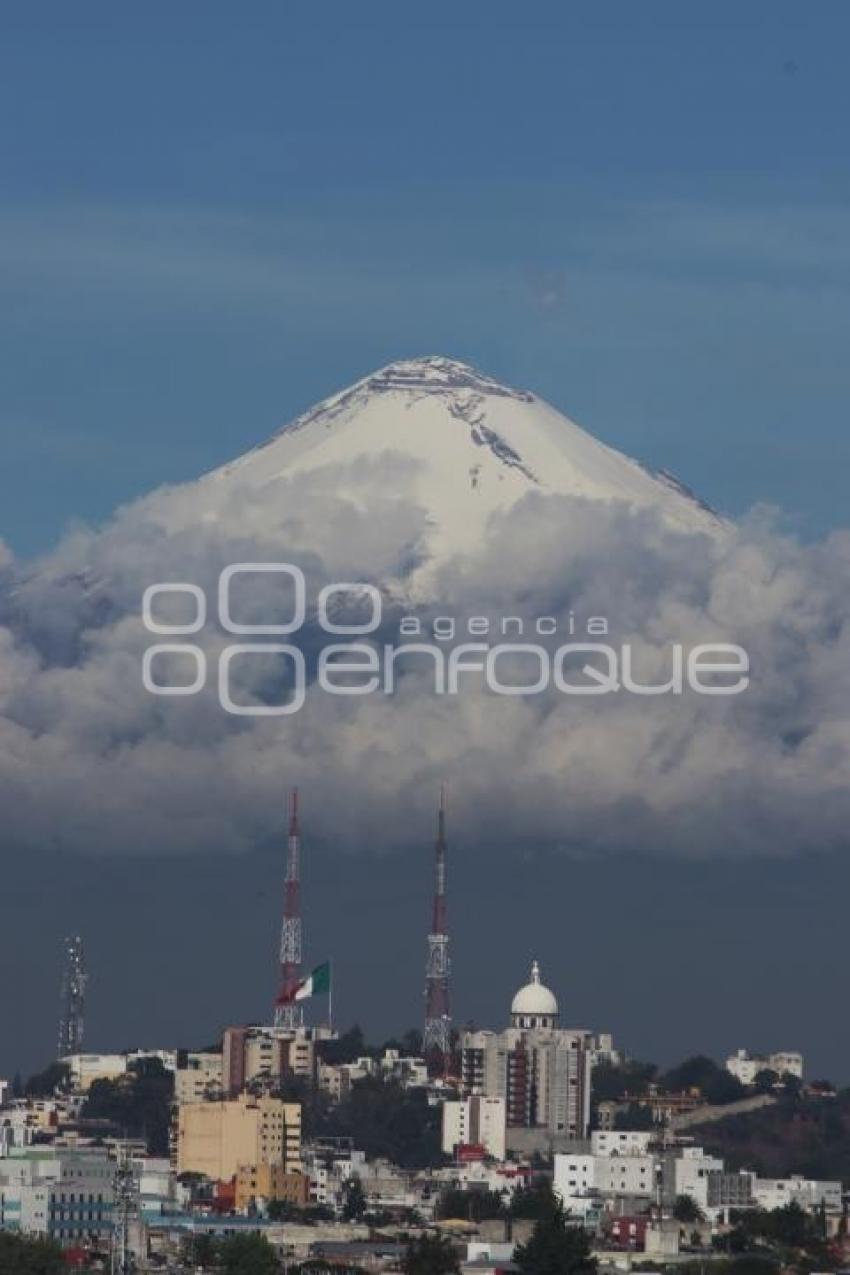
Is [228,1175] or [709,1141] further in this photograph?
[709,1141]

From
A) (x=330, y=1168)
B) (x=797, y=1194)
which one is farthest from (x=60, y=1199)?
(x=797, y=1194)

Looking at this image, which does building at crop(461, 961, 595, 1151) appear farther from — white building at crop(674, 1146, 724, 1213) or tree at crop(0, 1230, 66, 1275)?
tree at crop(0, 1230, 66, 1275)

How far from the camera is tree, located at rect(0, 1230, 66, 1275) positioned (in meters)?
74.1

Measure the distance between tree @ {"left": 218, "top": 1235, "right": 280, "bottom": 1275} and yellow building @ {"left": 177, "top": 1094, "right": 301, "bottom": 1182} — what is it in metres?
33.3

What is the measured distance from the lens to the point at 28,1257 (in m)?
75.3

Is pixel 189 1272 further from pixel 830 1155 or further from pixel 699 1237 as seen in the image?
pixel 830 1155

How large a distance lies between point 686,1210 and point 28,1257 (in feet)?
103

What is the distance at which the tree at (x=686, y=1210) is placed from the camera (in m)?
102

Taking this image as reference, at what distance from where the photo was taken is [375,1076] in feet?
468

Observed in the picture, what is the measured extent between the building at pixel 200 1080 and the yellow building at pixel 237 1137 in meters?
13.9

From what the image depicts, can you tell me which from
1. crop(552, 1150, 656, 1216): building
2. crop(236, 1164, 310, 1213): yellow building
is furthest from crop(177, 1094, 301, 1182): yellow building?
crop(552, 1150, 656, 1216): building

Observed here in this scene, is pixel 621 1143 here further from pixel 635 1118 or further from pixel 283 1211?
pixel 283 1211

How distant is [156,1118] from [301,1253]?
50424 millimetres

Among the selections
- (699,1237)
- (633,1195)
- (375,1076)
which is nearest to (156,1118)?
(375,1076)
